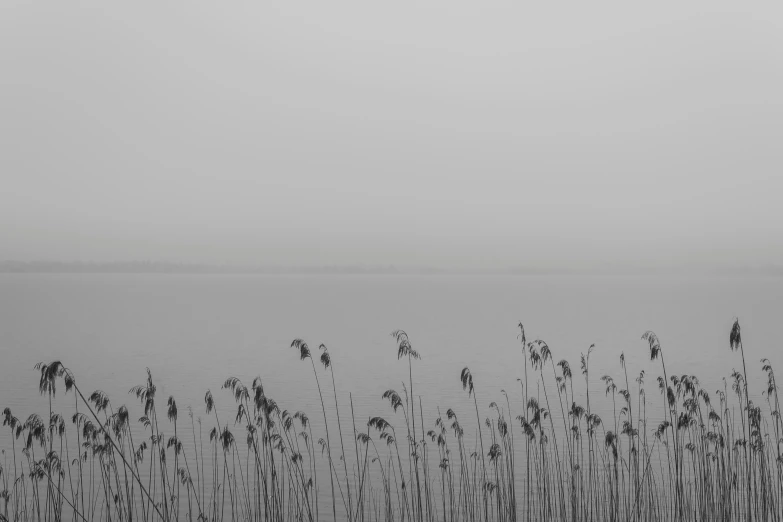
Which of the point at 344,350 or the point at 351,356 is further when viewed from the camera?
the point at 344,350

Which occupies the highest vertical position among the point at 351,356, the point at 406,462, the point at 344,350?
the point at 344,350

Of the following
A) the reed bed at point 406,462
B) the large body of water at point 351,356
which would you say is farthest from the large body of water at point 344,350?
the reed bed at point 406,462

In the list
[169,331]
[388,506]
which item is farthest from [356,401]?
[169,331]

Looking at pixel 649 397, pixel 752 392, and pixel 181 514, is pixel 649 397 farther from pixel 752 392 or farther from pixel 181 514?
pixel 181 514

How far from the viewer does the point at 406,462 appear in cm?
1567

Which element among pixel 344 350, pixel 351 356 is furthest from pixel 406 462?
pixel 344 350

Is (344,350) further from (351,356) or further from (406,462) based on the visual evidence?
(406,462)

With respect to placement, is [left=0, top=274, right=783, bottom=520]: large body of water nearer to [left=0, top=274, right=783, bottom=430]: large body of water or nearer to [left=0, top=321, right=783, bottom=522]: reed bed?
[left=0, top=274, right=783, bottom=430]: large body of water

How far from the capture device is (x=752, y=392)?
25.4 metres

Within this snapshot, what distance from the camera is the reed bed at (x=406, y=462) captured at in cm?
787

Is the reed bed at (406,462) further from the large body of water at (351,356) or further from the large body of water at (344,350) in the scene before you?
the large body of water at (344,350)

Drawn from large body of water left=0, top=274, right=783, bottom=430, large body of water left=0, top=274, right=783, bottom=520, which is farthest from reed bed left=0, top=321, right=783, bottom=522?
large body of water left=0, top=274, right=783, bottom=430

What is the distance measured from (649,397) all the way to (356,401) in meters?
9.89

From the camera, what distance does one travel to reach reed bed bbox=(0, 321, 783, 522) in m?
7.87
